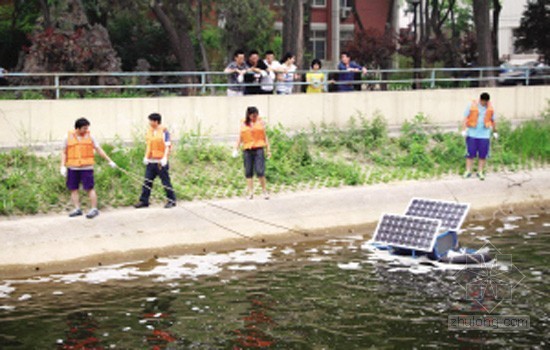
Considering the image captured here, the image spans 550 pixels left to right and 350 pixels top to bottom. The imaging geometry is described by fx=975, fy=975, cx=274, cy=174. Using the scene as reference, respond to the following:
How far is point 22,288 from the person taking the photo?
16.0m

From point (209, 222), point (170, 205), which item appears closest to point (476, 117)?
point (209, 222)

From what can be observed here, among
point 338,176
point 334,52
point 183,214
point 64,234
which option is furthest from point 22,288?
point 334,52

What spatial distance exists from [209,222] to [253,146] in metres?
1.92

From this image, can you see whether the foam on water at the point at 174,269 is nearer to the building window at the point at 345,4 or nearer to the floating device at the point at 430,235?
the floating device at the point at 430,235

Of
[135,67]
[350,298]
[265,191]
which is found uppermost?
[135,67]

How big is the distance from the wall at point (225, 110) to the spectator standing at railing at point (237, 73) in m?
0.52

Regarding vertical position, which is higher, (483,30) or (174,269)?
(483,30)

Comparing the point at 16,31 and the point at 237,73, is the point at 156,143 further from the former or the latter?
the point at 16,31

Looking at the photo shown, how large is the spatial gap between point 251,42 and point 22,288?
3203 cm

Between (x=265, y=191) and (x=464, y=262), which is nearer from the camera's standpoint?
(x=464, y=262)

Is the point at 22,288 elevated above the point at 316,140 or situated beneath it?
situated beneath

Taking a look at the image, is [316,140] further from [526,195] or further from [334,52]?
[334,52]

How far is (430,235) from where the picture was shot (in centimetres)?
1744

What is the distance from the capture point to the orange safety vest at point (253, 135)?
2008 cm
